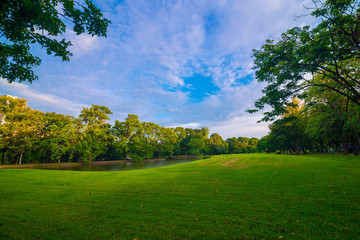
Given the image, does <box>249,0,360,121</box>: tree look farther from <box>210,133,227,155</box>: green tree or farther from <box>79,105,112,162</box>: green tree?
<box>210,133,227,155</box>: green tree

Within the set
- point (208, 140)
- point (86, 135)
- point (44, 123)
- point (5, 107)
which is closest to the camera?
point (5, 107)

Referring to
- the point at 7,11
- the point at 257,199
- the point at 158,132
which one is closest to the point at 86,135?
the point at 158,132

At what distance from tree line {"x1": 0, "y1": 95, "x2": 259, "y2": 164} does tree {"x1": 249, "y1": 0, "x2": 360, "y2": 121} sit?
37.6 m

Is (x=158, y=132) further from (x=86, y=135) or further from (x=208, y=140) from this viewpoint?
(x=208, y=140)

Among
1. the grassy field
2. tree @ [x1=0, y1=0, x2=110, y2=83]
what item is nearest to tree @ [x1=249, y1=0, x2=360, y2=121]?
the grassy field

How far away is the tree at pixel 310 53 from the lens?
25.1ft

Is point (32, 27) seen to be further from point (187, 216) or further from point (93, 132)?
point (93, 132)

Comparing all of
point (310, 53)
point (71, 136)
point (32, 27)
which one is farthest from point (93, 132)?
point (310, 53)

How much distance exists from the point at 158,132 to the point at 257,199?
53706 mm

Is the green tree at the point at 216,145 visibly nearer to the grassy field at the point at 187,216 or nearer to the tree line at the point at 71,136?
the tree line at the point at 71,136

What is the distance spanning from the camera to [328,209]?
440 centimetres

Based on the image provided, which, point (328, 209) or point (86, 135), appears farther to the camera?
point (86, 135)

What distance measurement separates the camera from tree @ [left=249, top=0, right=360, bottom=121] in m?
7.66

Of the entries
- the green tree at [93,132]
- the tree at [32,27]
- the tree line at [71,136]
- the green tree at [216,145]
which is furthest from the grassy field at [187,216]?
the green tree at [216,145]
